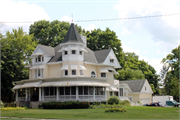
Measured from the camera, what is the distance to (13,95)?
5262 cm

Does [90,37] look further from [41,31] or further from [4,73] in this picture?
[4,73]

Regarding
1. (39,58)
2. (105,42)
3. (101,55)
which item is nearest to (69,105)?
(39,58)

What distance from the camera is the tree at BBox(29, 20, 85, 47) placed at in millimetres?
61062

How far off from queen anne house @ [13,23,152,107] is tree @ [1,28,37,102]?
4.07 metres

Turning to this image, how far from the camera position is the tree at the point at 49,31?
61.1m

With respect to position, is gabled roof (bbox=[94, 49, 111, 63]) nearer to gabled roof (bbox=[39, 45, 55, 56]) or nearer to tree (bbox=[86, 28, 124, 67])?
gabled roof (bbox=[39, 45, 55, 56])

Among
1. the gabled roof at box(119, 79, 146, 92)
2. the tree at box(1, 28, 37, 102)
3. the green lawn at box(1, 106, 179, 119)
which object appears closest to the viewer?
the green lawn at box(1, 106, 179, 119)

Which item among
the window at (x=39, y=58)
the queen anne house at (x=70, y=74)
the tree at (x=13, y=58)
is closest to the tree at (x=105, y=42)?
the queen anne house at (x=70, y=74)

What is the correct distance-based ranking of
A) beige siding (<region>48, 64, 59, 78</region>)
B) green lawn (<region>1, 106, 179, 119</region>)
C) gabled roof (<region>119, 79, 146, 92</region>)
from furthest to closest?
gabled roof (<region>119, 79, 146, 92</region>), beige siding (<region>48, 64, 59, 78</region>), green lawn (<region>1, 106, 179, 119</region>)

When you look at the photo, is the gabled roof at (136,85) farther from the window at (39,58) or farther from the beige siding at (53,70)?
the window at (39,58)

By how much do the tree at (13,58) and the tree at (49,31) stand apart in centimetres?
730

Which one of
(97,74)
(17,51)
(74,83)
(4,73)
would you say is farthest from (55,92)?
(17,51)

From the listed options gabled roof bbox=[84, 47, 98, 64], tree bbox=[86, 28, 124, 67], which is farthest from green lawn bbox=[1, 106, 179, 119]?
tree bbox=[86, 28, 124, 67]

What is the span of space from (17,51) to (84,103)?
24.3m
